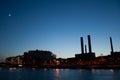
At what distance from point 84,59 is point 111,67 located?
146 ft

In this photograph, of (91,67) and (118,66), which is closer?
(118,66)

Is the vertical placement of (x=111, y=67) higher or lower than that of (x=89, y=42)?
lower

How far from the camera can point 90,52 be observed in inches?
6718

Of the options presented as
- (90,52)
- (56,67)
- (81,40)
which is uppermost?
(81,40)

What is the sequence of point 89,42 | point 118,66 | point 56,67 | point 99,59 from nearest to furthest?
point 118,66, point 89,42, point 99,59, point 56,67

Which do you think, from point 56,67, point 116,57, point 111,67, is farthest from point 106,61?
point 56,67

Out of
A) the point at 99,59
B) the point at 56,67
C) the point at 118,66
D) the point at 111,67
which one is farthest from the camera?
the point at 56,67

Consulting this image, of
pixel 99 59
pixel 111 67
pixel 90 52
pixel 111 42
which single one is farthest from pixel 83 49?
pixel 111 67

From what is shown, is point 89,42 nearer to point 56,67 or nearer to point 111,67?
point 111,67

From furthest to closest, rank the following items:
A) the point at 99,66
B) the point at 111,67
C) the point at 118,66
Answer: the point at 99,66, the point at 111,67, the point at 118,66

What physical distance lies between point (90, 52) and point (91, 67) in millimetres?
17310

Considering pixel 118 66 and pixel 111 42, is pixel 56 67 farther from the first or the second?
pixel 118 66

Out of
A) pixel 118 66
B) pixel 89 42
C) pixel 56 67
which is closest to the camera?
pixel 118 66

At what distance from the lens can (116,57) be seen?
15338 cm
